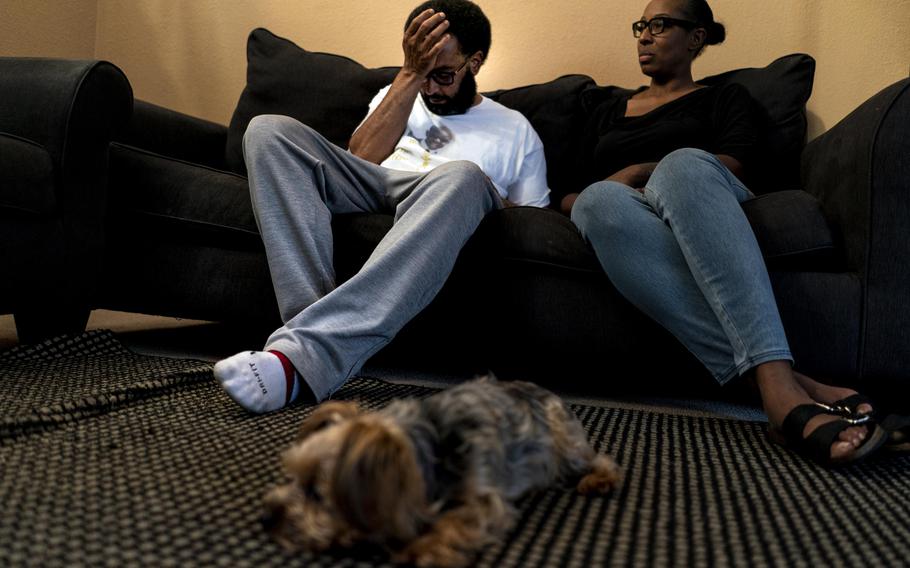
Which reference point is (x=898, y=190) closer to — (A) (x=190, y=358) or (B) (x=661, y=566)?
(B) (x=661, y=566)

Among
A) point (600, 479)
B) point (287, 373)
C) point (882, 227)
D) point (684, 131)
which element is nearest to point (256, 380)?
point (287, 373)

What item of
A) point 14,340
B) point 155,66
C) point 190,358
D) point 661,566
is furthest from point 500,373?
point 155,66

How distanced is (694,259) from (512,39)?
70.1 inches

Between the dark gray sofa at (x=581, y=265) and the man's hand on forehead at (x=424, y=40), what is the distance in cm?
55

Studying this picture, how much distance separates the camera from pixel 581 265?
1.62 metres

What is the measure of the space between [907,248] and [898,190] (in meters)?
0.13

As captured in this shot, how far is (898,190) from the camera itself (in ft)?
4.62

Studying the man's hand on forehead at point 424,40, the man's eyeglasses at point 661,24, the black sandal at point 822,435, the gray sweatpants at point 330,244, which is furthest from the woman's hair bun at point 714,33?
the black sandal at point 822,435

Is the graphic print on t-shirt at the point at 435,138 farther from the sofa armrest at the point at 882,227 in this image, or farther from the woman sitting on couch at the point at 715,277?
the sofa armrest at the point at 882,227

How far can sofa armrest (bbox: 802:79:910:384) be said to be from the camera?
141cm

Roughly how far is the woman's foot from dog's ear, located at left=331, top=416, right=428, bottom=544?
824 mm

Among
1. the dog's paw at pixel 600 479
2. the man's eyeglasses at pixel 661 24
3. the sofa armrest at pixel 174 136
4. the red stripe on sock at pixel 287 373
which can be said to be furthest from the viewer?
the sofa armrest at pixel 174 136

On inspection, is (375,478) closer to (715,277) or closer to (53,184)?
(715,277)

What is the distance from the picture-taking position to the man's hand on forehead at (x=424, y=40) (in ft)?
6.07
